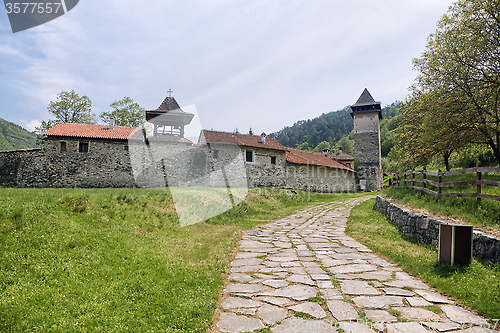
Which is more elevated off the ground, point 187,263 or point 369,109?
point 369,109

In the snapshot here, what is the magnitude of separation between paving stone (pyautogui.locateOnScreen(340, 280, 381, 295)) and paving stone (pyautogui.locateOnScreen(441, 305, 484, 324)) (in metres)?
0.86

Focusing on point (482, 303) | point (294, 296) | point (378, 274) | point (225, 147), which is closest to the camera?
point (482, 303)

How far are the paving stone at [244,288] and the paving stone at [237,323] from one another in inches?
30.8

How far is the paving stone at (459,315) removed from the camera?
328cm

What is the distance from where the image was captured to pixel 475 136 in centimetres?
1105

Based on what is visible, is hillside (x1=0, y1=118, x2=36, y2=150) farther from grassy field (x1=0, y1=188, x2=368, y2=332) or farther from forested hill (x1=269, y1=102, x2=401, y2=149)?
grassy field (x1=0, y1=188, x2=368, y2=332)

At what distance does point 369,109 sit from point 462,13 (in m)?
26.6

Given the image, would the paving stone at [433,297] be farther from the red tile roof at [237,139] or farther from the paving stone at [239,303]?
the red tile roof at [237,139]

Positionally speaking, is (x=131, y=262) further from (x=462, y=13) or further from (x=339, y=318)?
(x=462, y=13)

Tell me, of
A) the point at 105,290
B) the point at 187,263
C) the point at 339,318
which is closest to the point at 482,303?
the point at 339,318

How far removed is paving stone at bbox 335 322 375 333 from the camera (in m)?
3.02

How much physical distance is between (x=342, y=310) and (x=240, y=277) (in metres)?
2.04

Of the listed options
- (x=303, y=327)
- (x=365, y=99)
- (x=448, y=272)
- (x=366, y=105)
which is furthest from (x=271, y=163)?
(x=303, y=327)

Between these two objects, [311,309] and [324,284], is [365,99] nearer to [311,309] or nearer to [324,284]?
[324,284]
